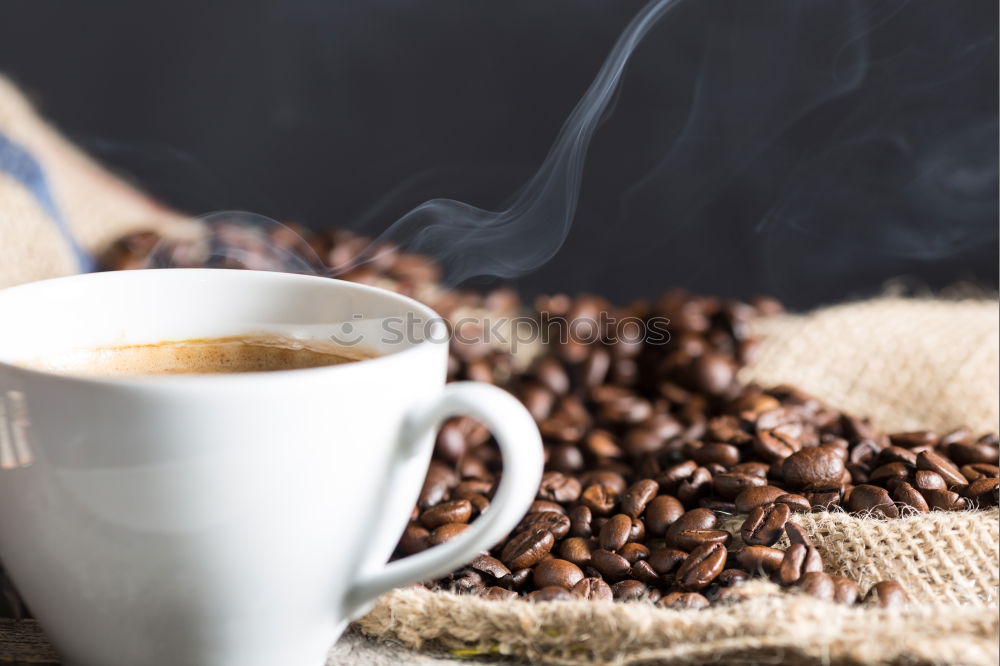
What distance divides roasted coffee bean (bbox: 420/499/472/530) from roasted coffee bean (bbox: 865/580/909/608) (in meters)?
0.46

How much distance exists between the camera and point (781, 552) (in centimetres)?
100

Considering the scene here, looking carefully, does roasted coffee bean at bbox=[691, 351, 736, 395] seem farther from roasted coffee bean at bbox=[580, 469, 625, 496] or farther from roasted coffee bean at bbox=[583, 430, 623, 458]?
roasted coffee bean at bbox=[580, 469, 625, 496]

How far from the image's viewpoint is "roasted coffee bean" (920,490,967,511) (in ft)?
3.52

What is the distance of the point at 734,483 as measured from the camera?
3.81ft

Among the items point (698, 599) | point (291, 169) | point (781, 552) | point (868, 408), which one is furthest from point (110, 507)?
point (291, 169)

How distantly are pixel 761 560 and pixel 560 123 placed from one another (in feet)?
5.70

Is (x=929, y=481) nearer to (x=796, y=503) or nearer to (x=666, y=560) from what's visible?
(x=796, y=503)

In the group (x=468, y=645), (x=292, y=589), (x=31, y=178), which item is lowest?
(x=468, y=645)

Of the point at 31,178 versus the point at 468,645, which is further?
the point at 31,178

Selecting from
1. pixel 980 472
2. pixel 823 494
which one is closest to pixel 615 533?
pixel 823 494

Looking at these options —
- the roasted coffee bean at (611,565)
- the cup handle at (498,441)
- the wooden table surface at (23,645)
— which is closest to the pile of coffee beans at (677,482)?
the roasted coffee bean at (611,565)

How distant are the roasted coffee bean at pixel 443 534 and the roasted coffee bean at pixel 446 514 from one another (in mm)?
24

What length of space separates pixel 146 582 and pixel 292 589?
0.11m

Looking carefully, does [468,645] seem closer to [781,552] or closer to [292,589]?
[292,589]
